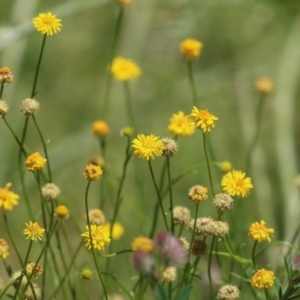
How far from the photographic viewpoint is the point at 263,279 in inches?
15.3

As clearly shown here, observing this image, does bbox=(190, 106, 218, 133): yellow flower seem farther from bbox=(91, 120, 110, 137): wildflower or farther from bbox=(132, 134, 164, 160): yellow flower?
bbox=(91, 120, 110, 137): wildflower

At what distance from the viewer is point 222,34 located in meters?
1.10

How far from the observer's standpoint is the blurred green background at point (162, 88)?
2.83 ft

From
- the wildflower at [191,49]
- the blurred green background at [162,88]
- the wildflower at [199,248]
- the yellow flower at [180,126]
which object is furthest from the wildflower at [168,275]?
the blurred green background at [162,88]

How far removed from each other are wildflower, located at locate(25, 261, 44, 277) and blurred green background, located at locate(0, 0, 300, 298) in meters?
0.38

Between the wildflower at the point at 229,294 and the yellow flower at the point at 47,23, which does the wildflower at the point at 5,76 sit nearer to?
the yellow flower at the point at 47,23

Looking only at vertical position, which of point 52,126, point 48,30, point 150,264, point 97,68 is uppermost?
point 97,68

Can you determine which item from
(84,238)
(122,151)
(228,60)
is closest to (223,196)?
(84,238)

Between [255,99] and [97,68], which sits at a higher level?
[97,68]

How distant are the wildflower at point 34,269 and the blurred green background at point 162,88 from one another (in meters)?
0.38

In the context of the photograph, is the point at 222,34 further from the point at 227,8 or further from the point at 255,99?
the point at 255,99

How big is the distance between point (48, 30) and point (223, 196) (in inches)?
6.3

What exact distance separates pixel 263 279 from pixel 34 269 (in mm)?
132

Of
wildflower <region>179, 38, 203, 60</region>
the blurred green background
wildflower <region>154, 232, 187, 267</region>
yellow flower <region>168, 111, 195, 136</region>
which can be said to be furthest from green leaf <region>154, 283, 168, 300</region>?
the blurred green background
